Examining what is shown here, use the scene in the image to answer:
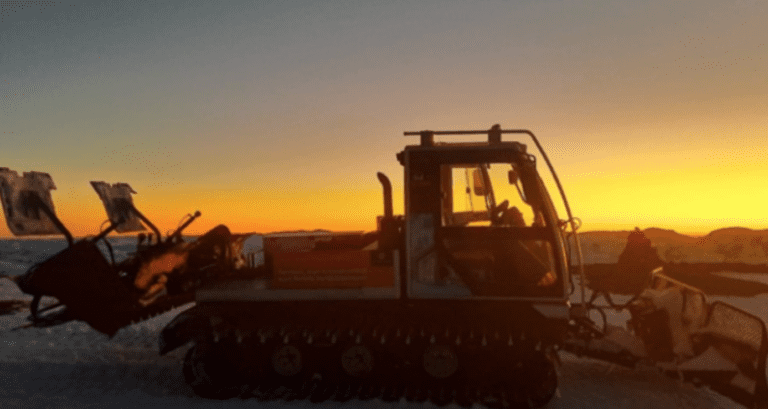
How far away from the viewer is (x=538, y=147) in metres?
5.96

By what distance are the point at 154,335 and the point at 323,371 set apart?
5.44 meters

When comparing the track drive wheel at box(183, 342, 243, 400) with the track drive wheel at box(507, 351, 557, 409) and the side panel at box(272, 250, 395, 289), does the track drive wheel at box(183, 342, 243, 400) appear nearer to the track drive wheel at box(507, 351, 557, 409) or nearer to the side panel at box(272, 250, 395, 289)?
the side panel at box(272, 250, 395, 289)

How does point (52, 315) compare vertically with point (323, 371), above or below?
above

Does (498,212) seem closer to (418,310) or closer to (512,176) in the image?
(512,176)

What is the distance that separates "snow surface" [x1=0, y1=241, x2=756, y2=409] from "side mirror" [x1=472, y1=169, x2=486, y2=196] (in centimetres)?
277

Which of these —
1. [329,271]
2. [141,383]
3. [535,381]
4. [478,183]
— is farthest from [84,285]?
[535,381]

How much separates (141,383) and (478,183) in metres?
5.40

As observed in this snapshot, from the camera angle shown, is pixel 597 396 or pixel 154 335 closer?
pixel 597 396

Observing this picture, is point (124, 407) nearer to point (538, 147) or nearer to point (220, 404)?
point (220, 404)

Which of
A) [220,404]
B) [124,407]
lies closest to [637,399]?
[220,404]

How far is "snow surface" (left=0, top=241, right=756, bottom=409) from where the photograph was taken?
633cm

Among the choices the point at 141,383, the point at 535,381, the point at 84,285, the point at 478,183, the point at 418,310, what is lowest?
the point at 141,383

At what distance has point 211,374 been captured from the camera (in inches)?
260

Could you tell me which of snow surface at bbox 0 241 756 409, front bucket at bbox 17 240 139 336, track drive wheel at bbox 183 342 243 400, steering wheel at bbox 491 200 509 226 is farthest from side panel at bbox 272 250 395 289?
front bucket at bbox 17 240 139 336
